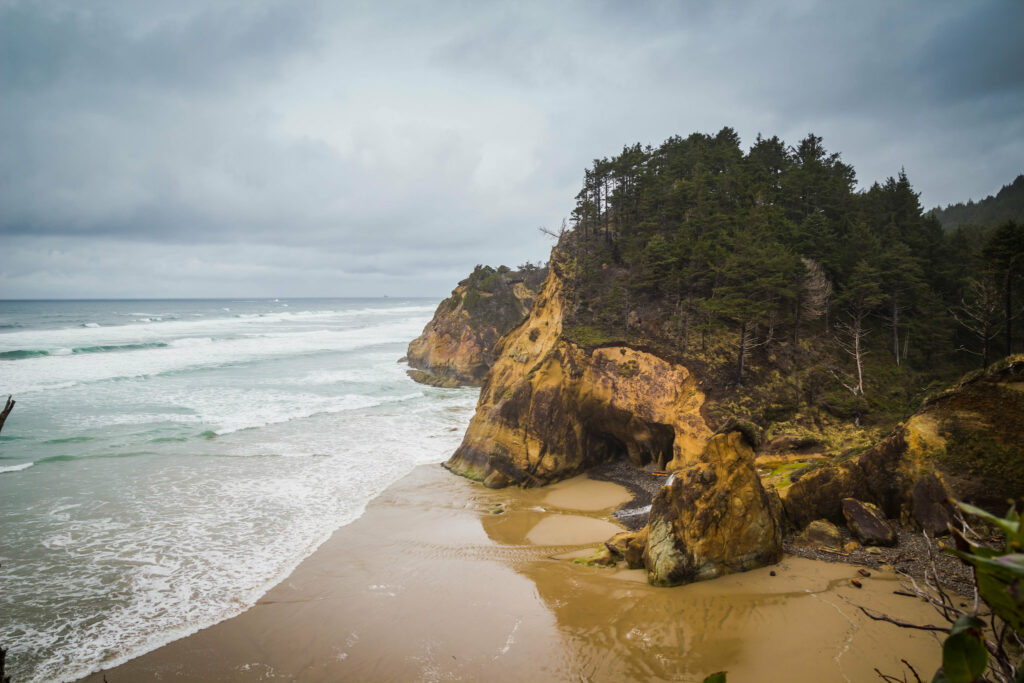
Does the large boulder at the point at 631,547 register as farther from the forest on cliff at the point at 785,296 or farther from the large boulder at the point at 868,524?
the forest on cliff at the point at 785,296

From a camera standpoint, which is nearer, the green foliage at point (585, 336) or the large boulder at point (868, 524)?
the large boulder at point (868, 524)

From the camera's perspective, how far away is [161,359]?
150 feet

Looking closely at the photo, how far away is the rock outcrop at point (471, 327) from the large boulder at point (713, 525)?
96.5 ft

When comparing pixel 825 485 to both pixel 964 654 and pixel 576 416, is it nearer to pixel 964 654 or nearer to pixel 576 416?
pixel 576 416

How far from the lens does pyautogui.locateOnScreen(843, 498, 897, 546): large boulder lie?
10539mm

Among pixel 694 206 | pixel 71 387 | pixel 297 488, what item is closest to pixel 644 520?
pixel 297 488

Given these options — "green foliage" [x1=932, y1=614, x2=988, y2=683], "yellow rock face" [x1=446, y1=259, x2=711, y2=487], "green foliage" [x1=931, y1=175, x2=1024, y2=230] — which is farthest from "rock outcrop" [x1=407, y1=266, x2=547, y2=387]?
"green foliage" [x1=931, y1=175, x2=1024, y2=230]

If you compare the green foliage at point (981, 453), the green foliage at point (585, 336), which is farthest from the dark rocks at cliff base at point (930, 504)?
the green foliage at point (585, 336)

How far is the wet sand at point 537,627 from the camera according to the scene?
26.9 feet

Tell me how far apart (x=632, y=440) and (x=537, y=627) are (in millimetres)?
10367

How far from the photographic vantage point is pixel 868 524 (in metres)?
10.8

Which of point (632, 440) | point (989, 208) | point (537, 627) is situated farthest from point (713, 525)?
point (989, 208)

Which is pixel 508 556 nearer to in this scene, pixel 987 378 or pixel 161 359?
pixel 987 378

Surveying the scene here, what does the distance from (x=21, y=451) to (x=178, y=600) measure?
16.0 m
